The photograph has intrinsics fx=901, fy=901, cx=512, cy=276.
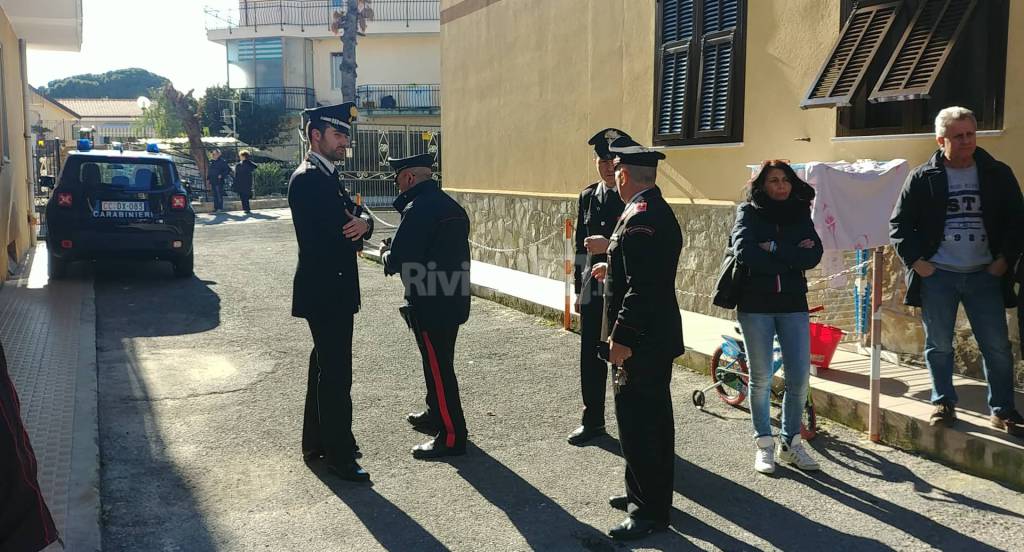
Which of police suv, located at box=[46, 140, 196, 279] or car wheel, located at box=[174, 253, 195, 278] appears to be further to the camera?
car wheel, located at box=[174, 253, 195, 278]

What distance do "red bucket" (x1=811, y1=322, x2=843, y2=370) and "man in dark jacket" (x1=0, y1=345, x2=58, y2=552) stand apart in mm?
5276

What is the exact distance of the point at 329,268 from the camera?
15.9 feet

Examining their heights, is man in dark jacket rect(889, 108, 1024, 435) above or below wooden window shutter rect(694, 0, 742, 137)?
below

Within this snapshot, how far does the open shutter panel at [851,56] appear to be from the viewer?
7.13 meters

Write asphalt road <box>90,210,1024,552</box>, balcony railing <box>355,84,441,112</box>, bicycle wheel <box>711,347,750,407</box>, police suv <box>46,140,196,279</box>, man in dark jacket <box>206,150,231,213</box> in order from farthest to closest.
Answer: balcony railing <box>355,84,441,112</box>, man in dark jacket <box>206,150,231,213</box>, police suv <box>46,140,196,279</box>, bicycle wheel <box>711,347,750,407</box>, asphalt road <box>90,210,1024,552</box>

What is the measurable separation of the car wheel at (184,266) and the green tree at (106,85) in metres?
90.9

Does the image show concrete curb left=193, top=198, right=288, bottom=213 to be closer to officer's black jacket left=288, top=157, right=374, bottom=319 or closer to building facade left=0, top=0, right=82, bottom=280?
building facade left=0, top=0, right=82, bottom=280

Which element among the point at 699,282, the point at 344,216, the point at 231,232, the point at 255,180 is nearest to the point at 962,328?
the point at 699,282

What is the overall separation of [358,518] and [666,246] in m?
1.96

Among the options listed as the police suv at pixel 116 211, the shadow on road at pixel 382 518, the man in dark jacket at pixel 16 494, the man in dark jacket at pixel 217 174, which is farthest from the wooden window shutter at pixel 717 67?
the man in dark jacket at pixel 217 174

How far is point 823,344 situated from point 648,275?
9.51ft

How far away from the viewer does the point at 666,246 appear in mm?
4109

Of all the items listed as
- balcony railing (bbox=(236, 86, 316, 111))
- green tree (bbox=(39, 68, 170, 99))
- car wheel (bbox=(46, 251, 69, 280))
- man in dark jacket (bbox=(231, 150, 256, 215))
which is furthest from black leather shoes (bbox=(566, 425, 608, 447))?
green tree (bbox=(39, 68, 170, 99))

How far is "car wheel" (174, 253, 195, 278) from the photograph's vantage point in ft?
39.5
